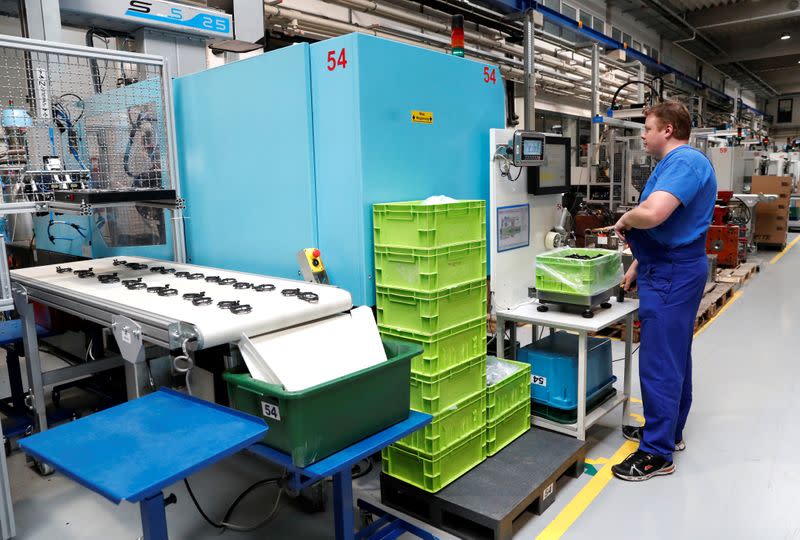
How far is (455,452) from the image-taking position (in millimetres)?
2230

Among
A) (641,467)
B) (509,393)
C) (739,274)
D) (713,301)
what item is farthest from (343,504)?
(739,274)

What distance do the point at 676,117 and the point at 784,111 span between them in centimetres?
2281

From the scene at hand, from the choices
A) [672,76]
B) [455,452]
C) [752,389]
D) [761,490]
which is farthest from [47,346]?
[672,76]

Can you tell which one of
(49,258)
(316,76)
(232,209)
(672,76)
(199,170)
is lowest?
(49,258)

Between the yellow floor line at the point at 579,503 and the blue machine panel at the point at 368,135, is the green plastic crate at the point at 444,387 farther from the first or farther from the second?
the yellow floor line at the point at 579,503

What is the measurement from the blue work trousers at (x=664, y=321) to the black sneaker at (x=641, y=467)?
0.03 metres

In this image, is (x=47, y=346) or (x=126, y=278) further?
(x=47, y=346)

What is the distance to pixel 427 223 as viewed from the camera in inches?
77.1

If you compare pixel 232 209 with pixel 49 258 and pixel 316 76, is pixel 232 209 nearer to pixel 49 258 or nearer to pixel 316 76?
pixel 316 76

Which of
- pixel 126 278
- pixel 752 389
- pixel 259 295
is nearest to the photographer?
pixel 259 295

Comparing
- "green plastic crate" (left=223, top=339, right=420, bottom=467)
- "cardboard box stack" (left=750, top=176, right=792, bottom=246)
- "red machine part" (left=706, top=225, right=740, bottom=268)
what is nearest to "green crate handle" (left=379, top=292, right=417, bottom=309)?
"green plastic crate" (left=223, top=339, right=420, bottom=467)

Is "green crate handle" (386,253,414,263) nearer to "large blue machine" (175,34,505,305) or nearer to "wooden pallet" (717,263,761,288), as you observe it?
"large blue machine" (175,34,505,305)

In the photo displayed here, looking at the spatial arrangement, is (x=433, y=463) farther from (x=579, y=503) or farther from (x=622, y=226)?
(x=622, y=226)

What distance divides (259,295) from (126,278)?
0.82 meters
